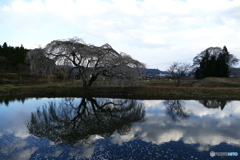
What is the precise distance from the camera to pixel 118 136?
915 cm

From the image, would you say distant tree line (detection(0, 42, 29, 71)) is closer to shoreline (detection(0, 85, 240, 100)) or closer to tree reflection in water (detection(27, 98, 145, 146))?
shoreline (detection(0, 85, 240, 100))

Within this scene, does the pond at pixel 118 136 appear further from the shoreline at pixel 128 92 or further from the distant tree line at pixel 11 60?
the distant tree line at pixel 11 60

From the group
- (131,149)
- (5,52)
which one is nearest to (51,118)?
(131,149)

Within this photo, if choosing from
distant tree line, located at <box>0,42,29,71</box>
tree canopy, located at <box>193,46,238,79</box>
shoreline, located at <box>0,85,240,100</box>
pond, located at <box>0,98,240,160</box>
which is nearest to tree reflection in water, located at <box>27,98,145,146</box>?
pond, located at <box>0,98,240,160</box>

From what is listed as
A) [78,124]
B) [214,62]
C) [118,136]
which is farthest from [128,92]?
[214,62]

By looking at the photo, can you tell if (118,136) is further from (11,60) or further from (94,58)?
(11,60)

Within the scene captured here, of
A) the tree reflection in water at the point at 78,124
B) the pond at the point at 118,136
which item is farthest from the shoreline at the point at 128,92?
the pond at the point at 118,136

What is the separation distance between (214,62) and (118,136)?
142ft

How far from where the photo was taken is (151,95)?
2478 cm

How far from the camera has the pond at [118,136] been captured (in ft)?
23.5

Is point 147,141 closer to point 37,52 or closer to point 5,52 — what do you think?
point 37,52

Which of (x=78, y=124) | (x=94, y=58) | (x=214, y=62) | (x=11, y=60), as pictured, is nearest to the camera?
(x=78, y=124)

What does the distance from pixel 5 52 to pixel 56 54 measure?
129ft

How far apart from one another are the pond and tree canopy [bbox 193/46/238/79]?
109 feet
